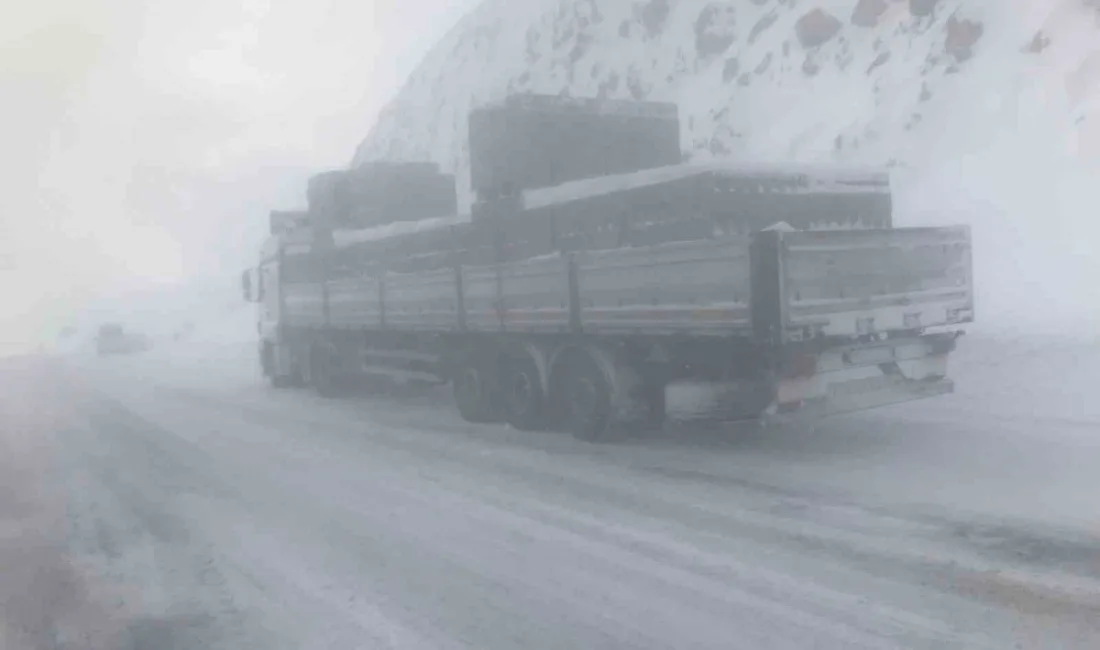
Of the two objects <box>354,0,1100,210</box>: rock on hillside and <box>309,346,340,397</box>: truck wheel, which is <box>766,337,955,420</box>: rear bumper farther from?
<box>354,0,1100,210</box>: rock on hillside

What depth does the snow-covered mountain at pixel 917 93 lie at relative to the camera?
61.1 ft

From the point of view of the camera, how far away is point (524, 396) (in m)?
11.6

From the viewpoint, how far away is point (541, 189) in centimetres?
1223

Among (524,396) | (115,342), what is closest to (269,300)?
(524,396)

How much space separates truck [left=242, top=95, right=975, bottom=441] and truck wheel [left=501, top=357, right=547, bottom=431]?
0.9 inches

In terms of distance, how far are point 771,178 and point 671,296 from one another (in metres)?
1.79

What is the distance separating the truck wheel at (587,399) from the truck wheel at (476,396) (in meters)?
1.53

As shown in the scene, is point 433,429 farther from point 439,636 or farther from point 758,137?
point 758,137

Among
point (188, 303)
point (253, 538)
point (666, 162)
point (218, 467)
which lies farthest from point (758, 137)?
point (188, 303)

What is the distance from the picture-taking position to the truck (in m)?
8.62

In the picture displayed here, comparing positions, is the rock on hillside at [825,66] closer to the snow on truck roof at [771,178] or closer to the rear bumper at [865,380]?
the snow on truck roof at [771,178]

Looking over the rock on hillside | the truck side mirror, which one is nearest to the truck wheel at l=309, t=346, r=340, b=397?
the truck side mirror

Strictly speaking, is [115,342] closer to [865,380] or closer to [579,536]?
[865,380]

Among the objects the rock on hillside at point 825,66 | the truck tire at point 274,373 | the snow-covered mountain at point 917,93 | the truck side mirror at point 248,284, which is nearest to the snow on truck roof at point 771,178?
the snow-covered mountain at point 917,93
